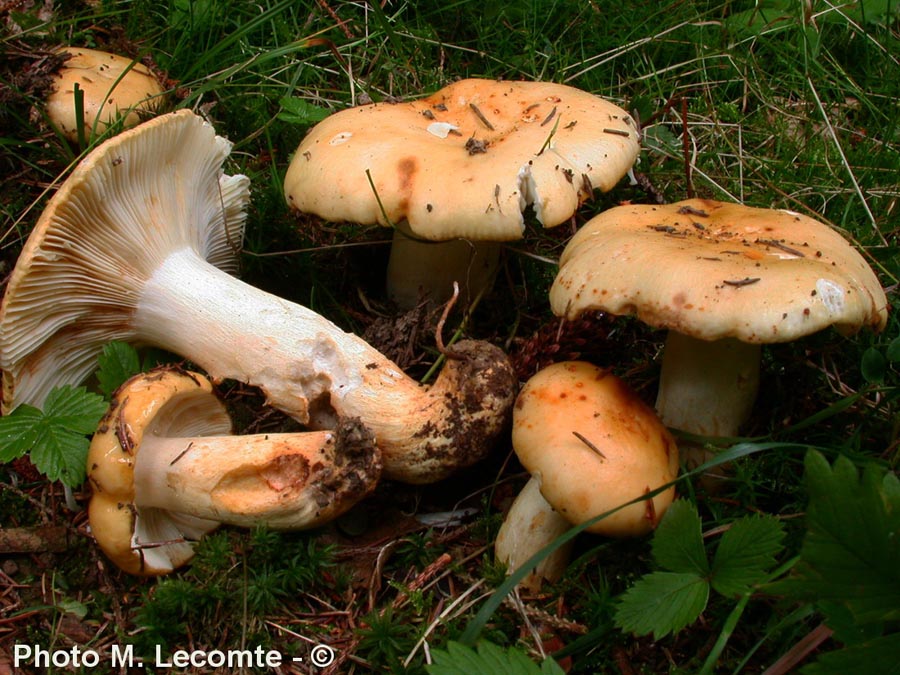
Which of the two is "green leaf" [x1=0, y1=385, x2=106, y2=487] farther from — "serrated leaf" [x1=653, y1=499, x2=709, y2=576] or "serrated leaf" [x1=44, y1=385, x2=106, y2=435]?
"serrated leaf" [x1=653, y1=499, x2=709, y2=576]

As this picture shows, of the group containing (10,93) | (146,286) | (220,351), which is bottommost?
(220,351)

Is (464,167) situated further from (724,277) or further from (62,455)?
(62,455)

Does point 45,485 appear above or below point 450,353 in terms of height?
below

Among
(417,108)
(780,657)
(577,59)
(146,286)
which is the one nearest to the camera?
(780,657)

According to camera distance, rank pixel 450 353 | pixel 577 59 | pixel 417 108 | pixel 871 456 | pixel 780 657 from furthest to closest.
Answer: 1. pixel 577 59
2. pixel 417 108
3. pixel 450 353
4. pixel 871 456
5. pixel 780 657

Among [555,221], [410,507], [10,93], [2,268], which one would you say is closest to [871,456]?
[555,221]

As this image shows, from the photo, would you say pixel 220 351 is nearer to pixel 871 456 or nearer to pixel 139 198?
pixel 139 198

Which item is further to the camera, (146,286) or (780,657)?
(146,286)

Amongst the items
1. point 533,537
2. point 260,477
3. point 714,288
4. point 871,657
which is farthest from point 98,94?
point 871,657
